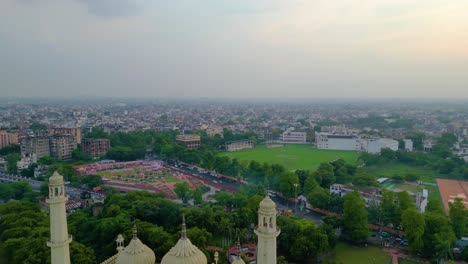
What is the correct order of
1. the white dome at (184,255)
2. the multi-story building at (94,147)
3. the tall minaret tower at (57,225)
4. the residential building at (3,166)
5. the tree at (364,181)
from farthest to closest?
the multi-story building at (94,147), the residential building at (3,166), the tree at (364,181), the tall minaret tower at (57,225), the white dome at (184,255)

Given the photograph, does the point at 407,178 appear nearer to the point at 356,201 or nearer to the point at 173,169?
the point at 356,201

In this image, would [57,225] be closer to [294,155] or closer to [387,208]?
[387,208]

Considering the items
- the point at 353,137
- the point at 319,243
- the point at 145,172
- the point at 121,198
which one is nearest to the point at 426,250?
the point at 319,243

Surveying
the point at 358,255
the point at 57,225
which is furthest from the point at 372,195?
the point at 57,225

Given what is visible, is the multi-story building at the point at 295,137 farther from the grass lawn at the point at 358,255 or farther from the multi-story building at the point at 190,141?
the grass lawn at the point at 358,255

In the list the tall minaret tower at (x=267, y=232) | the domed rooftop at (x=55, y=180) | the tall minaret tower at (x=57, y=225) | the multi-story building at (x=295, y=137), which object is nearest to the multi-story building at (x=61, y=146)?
the multi-story building at (x=295, y=137)
